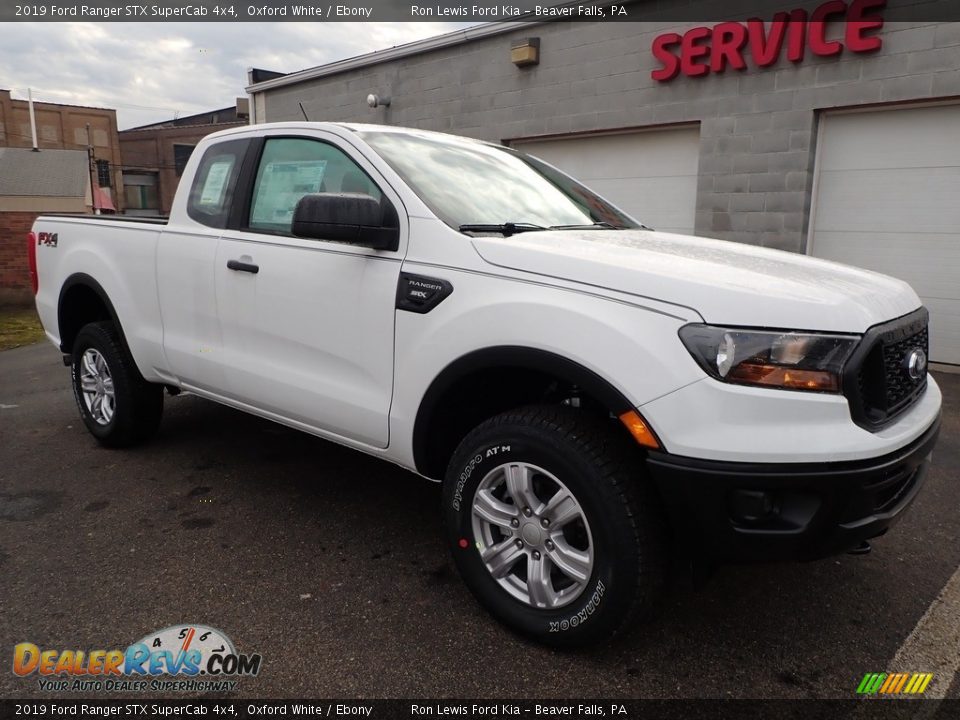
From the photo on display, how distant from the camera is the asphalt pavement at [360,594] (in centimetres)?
243

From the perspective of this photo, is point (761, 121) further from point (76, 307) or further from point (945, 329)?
point (76, 307)

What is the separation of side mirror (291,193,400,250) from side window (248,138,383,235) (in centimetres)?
33

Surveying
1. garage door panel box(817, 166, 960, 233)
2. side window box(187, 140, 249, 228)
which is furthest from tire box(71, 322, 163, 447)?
garage door panel box(817, 166, 960, 233)

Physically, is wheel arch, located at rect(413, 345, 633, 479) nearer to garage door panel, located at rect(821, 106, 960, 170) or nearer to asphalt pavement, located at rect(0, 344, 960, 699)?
asphalt pavement, located at rect(0, 344, 960, 699)

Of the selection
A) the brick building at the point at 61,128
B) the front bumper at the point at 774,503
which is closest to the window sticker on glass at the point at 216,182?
the front bumper at the point at 774,503

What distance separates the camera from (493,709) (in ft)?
7.50

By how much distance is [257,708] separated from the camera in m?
2.27

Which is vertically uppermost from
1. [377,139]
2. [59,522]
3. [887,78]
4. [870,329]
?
[887,78]

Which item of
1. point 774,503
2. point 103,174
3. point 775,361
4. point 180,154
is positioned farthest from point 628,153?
point 180,154

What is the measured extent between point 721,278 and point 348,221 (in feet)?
4.49

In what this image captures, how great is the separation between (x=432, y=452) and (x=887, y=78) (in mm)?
6827

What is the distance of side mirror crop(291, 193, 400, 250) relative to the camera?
9.29 ft

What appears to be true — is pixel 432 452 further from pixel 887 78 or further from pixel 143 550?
pixel 887 78

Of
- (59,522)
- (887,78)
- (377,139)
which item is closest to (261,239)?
(377,139)
